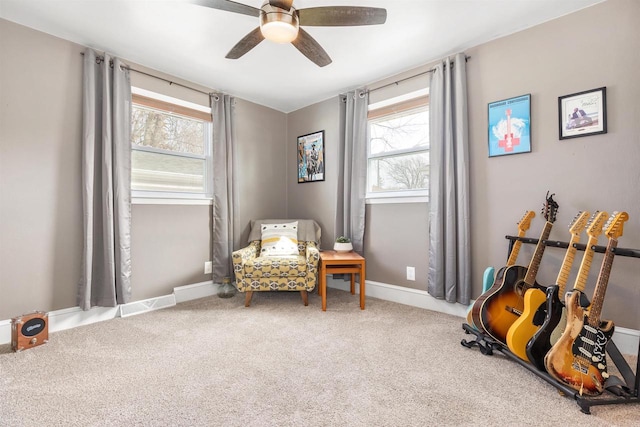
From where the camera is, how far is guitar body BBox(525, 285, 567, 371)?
152 centimetres

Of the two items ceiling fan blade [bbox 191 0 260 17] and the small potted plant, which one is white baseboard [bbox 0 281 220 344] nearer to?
the small potted plant

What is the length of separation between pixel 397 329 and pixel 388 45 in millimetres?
2335

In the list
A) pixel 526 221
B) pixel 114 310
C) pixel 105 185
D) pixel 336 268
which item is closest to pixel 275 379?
pixel 336 268

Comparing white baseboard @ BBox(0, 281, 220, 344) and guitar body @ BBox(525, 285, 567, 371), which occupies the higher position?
guitar body @ BBox(525, 285, 567, 371)

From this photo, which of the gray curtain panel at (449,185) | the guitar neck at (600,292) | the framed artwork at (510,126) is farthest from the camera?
the gray curtain panel at (449,185)

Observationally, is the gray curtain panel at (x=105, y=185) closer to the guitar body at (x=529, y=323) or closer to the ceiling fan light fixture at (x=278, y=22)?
the ceiling fan light fixture at (x=278, y=22)

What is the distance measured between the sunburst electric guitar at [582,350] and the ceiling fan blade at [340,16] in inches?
69.0

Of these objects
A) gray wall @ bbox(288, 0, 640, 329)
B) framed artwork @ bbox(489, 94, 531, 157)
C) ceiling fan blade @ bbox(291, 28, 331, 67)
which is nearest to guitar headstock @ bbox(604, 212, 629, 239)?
gray wall @ bbox(288, 0, 640, 329)

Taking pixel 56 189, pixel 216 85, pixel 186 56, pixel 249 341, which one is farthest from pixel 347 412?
pixel 216 85

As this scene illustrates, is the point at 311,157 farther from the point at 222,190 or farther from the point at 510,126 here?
the point at 510,126

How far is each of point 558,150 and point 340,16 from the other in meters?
1.79

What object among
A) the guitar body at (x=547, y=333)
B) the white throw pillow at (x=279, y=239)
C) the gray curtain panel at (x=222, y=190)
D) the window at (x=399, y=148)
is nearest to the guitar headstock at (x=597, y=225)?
the guitar body at (x=547, y=333)

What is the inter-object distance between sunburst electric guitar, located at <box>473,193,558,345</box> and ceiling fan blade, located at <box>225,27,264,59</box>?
2.16 m

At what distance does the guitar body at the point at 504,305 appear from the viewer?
1.85 meters
